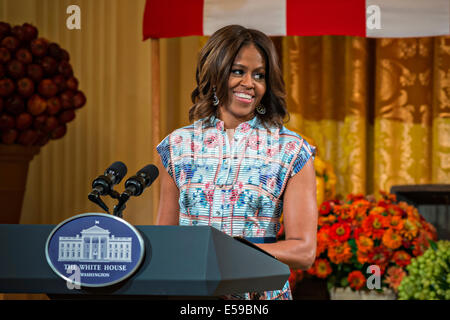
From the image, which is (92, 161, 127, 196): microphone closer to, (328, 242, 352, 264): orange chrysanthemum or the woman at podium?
the woman at podium

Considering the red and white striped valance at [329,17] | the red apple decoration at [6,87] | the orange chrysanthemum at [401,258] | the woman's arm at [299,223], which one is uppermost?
the red and white striped valance at [329,17]

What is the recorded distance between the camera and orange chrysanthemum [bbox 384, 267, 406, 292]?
2.03m

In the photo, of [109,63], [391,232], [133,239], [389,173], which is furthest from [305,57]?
[133,239]

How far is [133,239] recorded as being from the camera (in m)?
0.77

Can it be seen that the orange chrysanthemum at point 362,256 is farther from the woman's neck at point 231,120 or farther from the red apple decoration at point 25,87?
the red apple decoration at point 25,87

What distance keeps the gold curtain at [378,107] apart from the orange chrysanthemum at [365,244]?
0.66m

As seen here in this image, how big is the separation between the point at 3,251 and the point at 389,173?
2.16 metres

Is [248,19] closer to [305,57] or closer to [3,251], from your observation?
Answer: [305,57]

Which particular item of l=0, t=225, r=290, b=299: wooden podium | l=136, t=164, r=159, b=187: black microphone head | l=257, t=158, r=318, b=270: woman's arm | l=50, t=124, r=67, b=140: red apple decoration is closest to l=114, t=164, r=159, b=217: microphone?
l=136, t=164, r=159, b=187: black microphone head

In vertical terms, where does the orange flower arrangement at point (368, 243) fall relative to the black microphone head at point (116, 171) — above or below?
below

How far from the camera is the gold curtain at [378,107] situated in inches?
106

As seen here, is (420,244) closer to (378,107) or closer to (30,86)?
(378,107)

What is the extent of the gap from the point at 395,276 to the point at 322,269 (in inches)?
9.0

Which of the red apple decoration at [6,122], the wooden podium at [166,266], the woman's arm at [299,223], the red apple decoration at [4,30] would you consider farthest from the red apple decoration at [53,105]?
the wooden podium at [166,266]
